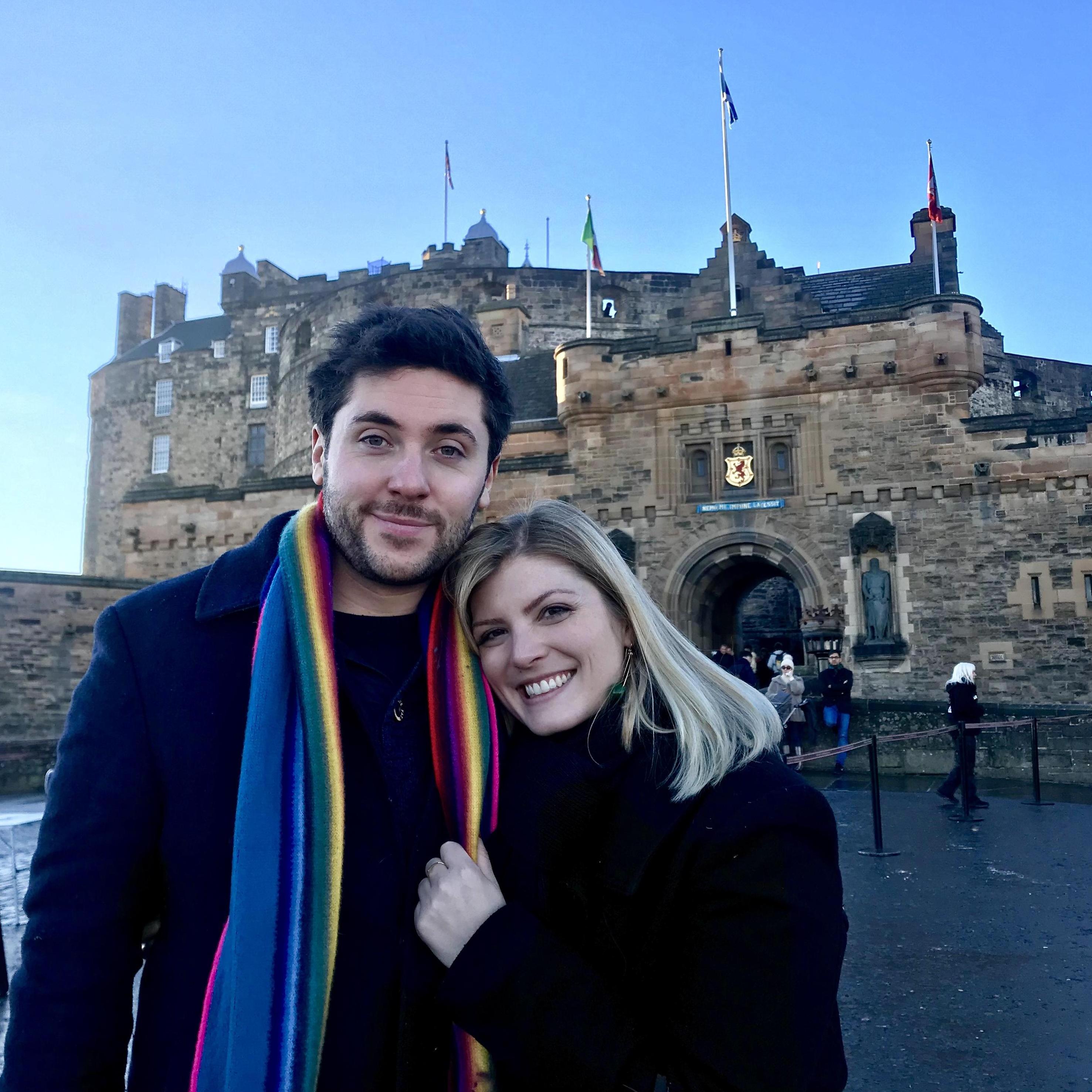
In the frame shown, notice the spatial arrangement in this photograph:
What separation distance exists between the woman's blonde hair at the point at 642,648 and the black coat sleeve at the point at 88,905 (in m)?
0.65

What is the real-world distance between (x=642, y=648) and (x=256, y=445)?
37696 mm

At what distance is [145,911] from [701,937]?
2.88 feet

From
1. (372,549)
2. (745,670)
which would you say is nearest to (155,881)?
(372,549)

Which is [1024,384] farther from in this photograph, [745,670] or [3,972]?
[3,972]

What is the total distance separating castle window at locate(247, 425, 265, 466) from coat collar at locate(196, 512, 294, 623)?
36914mm

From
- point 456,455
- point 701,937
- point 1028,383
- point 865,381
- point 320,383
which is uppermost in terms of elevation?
point 1028,383

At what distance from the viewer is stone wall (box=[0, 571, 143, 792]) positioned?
16500 mm

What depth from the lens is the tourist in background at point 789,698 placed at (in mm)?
11031

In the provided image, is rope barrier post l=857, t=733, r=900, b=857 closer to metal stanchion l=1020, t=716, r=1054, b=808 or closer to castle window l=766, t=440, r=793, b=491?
metal stanchion l=1020, t=716, r=1054, b=808

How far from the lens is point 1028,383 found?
100 ft

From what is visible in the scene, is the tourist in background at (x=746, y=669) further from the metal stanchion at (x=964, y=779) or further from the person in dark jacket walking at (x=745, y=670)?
the metal stanchion at (x=964, y=779)

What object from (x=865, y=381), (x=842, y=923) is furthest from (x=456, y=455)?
(x=865, y=381)

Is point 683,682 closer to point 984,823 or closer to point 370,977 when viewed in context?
point 370,977

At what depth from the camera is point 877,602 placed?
51.2 ft
